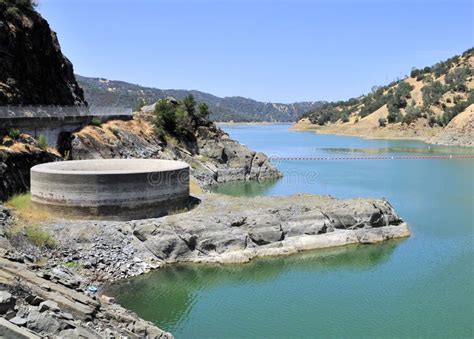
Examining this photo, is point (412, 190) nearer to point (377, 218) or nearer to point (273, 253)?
point (377, 218)

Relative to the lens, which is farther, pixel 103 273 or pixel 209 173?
pixel 209 173

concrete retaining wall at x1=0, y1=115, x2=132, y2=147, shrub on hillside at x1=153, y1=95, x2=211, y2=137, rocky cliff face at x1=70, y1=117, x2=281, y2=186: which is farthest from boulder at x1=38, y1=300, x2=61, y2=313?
shrub on hillside at x1=153, y1=95, x2=211, y2=137

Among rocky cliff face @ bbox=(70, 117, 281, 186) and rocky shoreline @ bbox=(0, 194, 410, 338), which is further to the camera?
rocky cliff face @ bbox=(70, 117, 281, 186)

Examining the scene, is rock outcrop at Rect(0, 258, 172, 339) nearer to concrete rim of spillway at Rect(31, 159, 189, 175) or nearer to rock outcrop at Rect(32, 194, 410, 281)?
rock outcrop at Rect(32, 194, 410, 281)

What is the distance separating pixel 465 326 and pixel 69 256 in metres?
16.3

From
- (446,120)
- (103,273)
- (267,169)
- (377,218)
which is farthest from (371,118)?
(103,273)

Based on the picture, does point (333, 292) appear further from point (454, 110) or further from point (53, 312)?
point (454, 110)

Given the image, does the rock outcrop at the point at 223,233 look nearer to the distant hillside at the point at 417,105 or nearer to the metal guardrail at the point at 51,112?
the metal guardrail at the point at 51,112

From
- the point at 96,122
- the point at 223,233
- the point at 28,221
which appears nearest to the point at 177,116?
the point at 96,122

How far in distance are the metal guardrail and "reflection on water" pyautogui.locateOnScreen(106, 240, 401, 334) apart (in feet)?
52.5

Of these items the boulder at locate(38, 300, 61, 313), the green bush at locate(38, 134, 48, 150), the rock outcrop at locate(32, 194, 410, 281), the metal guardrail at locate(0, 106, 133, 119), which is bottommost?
the rock outcrop at locate(32, 194, 410, 281)

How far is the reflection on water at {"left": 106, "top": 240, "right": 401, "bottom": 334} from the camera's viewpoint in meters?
21.3

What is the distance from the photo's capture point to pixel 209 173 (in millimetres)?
53500

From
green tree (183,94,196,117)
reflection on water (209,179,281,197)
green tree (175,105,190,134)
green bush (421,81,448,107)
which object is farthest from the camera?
green bush (421,81,448,107)
